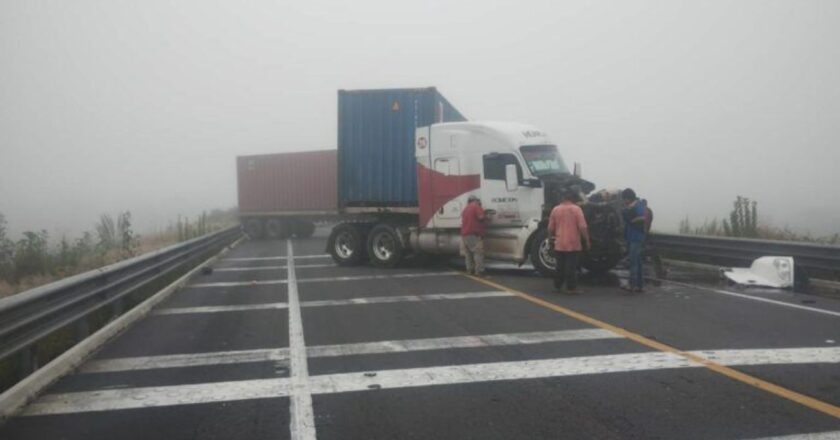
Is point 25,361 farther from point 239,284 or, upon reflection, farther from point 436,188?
point 436,188

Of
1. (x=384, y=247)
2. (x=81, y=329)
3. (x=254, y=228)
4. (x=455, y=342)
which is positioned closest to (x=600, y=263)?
(x=384, y=247)

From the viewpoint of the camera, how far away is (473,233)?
45.1ft

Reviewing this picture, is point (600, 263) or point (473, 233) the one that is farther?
point (473, 233)

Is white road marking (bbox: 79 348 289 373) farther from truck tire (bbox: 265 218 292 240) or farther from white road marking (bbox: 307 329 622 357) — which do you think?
truck tire (bbox: 265 218 292 240)

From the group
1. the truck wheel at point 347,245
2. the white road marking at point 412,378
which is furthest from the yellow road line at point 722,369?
the truck wheel at point 347,245

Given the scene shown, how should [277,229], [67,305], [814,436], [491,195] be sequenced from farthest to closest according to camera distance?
[277,229] < [491,195] < [67,305] < [814,436]

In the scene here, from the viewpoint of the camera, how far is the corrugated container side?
99.1 feet

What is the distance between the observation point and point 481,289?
11766mm

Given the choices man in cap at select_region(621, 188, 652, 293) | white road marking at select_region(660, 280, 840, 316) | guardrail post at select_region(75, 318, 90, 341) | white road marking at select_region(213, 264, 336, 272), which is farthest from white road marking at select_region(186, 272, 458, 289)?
guardrail post at select_region(75, 318, 90, 341)

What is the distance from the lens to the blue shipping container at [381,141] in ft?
51.5

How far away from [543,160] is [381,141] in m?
4.08

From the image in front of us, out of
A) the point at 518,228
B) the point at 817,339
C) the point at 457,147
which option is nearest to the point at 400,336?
the point at 817,339

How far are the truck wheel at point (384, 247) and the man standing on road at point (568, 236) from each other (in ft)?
17.9

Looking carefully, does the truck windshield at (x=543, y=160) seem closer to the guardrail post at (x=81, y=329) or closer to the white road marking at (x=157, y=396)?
the guardrail post at (x=81, y=329)
